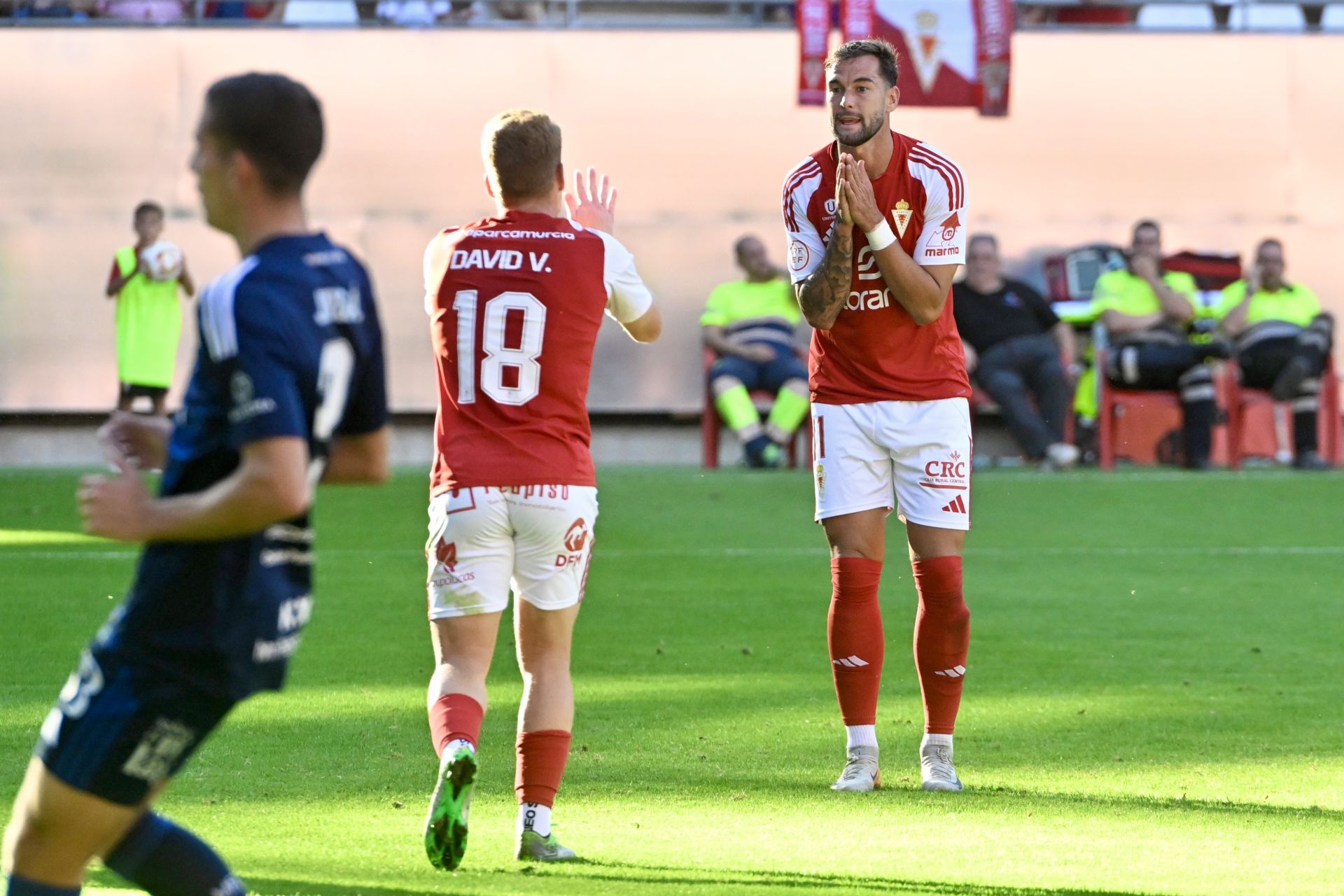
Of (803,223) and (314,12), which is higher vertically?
(314,12)

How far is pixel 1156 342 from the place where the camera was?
17203 mm

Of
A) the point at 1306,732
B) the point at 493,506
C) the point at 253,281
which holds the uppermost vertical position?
the point at 253,281

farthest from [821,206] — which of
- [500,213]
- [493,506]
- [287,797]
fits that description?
[287,797]

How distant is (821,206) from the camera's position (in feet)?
18.9

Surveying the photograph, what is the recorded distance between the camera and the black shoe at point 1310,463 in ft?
56.6

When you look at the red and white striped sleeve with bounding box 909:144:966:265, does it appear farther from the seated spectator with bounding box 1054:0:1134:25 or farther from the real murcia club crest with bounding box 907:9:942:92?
the seated spectator with bounding box 1054:0:1134:25

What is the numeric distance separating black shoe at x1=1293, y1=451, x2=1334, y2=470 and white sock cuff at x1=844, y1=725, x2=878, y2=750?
41.8 feet

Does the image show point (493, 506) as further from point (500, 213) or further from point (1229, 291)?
point (1229, 291)

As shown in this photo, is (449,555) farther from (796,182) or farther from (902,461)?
(796,182)

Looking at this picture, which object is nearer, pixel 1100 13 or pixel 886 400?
pixel 886 400

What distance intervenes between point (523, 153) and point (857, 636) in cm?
189

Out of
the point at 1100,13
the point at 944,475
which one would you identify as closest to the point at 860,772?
the point at 944,475

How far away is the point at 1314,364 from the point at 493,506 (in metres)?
14.2

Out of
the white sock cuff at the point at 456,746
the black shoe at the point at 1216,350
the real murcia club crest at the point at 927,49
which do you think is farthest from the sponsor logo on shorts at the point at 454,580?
the real murcia club crest at the point at 927,49
